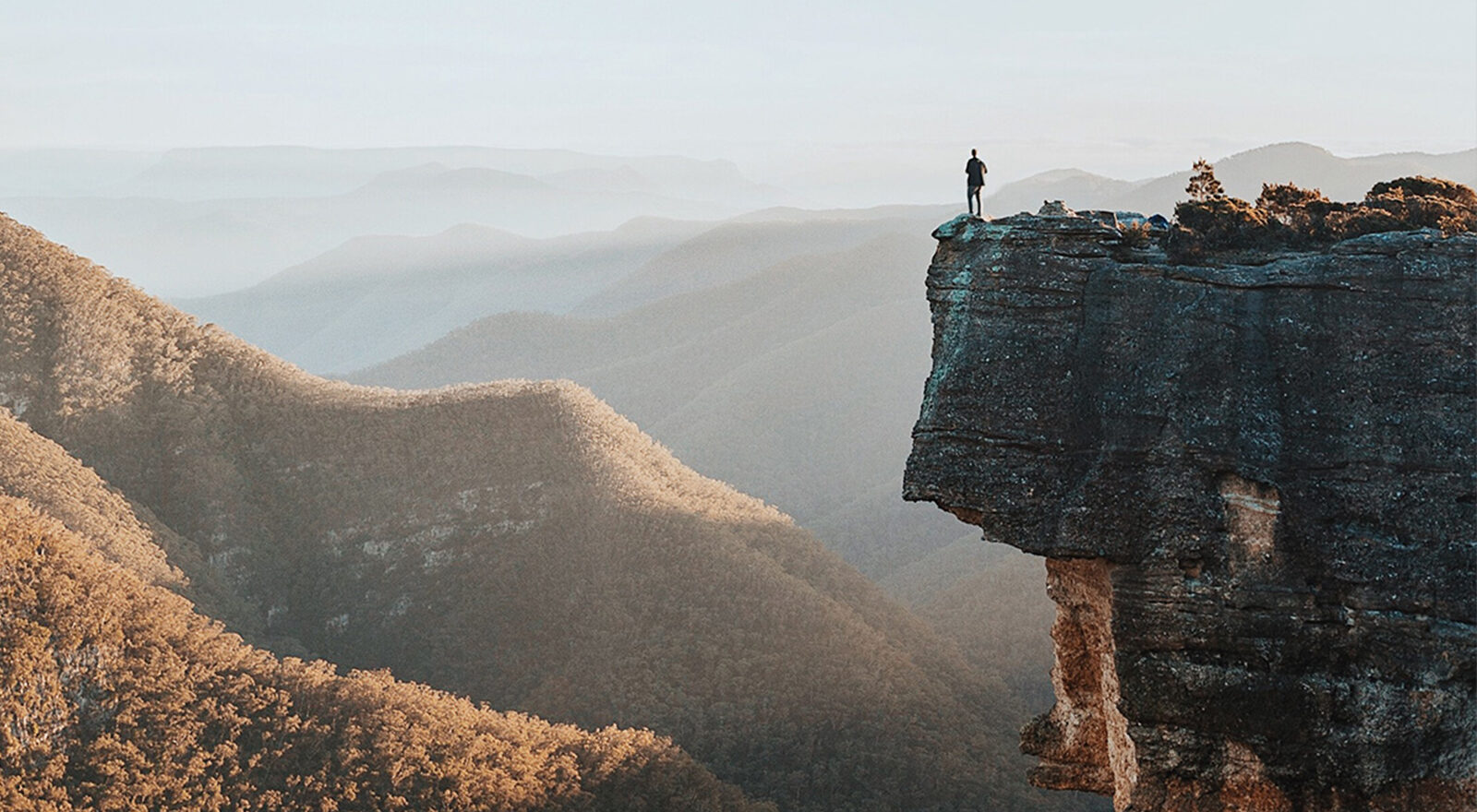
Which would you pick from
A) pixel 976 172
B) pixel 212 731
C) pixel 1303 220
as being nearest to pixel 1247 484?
pixel 1303 220

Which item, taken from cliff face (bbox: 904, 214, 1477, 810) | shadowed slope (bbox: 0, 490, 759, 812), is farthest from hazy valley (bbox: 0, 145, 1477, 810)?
cliff face (bbox: 904, 214, 1477, 810)

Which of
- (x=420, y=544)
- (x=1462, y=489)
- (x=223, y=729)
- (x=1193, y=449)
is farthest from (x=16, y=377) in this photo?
(x=1462, y=489)

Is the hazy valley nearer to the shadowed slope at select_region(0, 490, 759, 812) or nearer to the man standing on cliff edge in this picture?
the shadowed slope at select_region(0, 490, 759, 812)

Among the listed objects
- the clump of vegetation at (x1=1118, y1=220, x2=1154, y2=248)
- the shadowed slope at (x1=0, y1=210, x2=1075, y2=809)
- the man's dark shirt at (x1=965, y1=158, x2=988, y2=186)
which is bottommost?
the shadowed slope at (x1=0, y1=210, x2=1075, y2=809)

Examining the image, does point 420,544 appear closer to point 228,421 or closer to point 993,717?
point 228,421

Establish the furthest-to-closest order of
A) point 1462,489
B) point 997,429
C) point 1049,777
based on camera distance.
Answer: point 1049,777 → point 997,429 → point 1462,489

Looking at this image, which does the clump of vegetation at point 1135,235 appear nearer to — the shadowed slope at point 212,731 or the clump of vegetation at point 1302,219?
the clump of vegetation at point 1302,219

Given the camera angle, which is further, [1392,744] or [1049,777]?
[1049,777]
